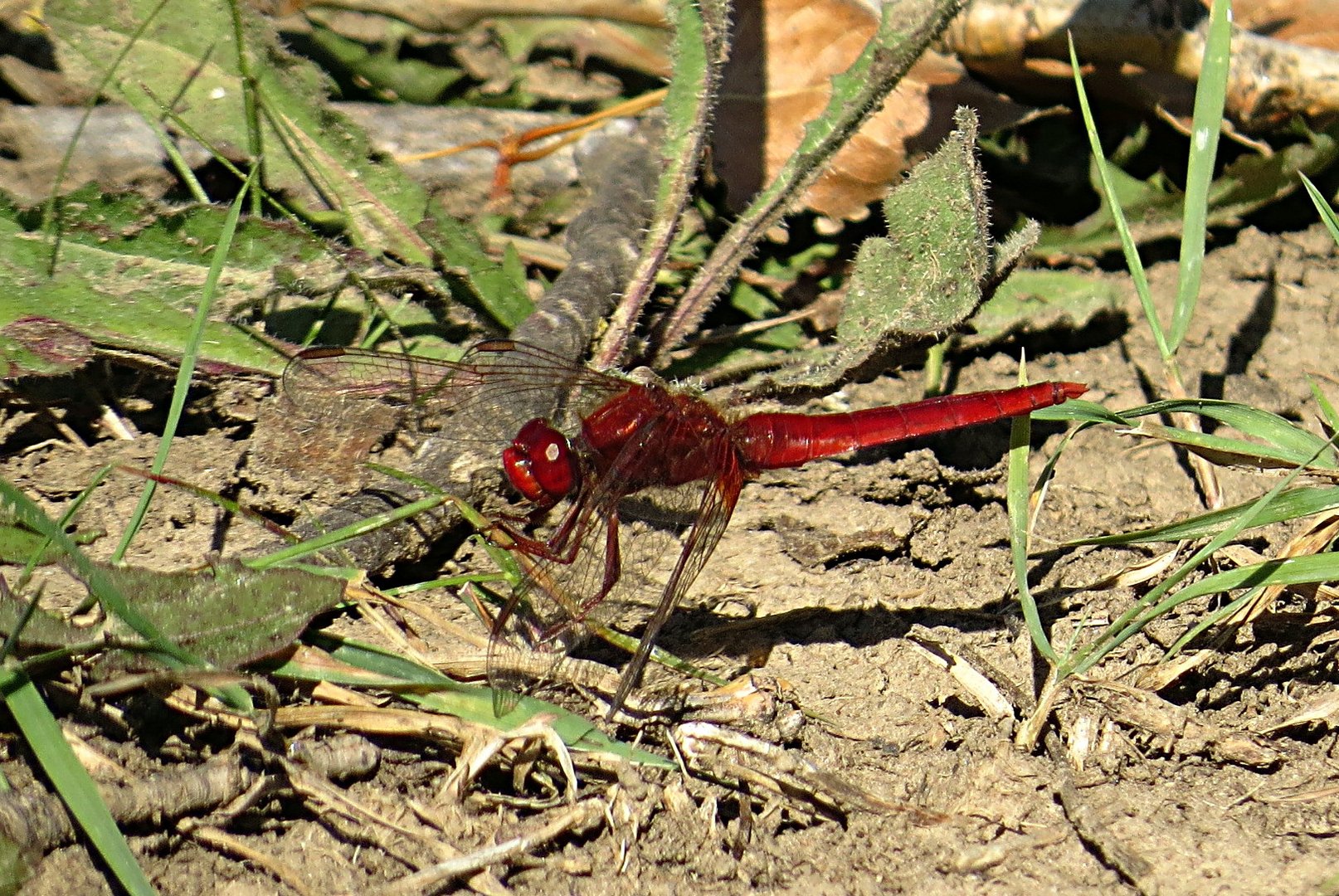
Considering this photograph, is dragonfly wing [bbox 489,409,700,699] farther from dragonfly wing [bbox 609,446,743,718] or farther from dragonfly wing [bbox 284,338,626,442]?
dragonfly wing [bbox 284,338,626,442]

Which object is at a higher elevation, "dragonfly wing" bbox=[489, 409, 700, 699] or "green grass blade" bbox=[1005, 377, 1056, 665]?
"green grass blade" bbox=[1005, 377, 1056, 665]

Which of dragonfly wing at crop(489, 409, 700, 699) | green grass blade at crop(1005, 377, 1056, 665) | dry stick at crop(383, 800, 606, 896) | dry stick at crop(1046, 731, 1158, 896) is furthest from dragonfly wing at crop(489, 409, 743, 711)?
dry stick at crop(1046, 731, 1158, 896)

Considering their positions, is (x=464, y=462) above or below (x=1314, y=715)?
below

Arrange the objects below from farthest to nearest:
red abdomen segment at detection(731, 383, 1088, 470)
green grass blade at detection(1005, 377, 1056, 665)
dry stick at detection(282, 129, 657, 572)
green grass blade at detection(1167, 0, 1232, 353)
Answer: red abdomen segment at detection(731, 383, 1088, 470) < green grass blade at detection(1167, 0, 1232, 353) < dry stick at detection(282, 129, 657, 572) < green grass blade at detection(1005, 377, 1056, 665)

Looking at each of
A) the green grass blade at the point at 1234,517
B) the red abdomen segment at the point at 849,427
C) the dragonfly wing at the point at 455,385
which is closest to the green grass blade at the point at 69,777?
the dragonfly wing at the point at 455,385

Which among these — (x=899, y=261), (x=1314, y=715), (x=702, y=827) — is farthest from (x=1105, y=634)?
(x=899, y=261)

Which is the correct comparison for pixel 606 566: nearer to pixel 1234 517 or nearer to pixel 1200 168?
pixel 1234 517

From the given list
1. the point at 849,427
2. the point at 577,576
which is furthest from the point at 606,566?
the point at 849,427

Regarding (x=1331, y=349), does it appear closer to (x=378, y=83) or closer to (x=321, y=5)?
(x=378, y=83)
